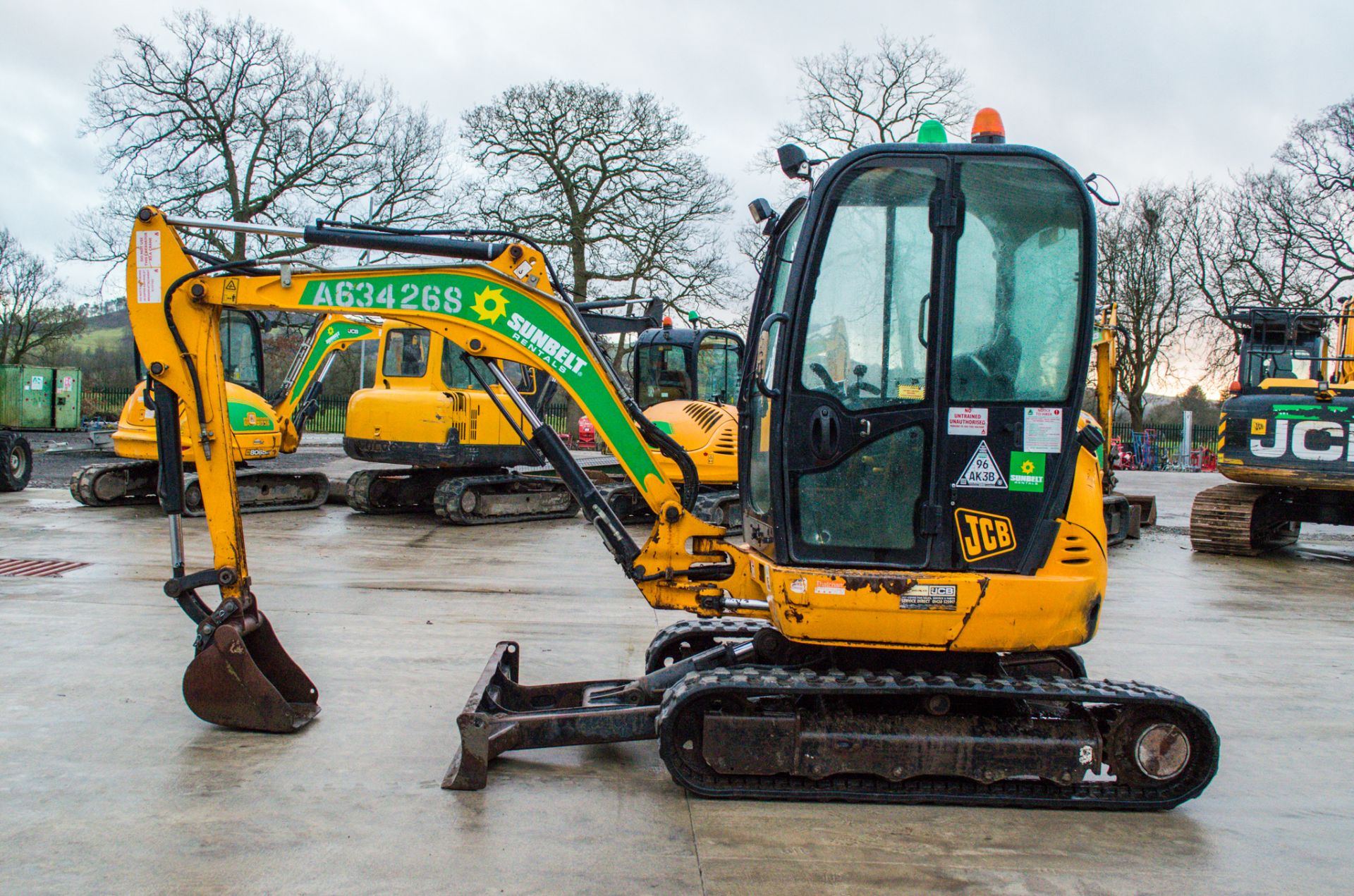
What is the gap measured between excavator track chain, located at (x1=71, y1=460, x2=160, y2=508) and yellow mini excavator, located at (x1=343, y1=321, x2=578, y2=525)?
282 centimetres

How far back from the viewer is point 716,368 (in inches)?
564

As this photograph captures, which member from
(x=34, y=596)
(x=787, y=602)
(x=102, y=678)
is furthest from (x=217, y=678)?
(x=34, y=596)

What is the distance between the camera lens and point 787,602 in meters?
3.99

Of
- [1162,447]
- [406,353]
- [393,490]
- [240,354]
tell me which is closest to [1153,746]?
[406,353]

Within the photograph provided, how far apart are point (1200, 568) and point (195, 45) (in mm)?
27217

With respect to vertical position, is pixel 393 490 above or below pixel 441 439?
below

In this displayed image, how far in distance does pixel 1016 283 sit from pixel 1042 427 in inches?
23.5

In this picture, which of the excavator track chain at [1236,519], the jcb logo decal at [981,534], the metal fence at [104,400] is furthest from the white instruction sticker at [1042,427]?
the metal fence at [104,400]

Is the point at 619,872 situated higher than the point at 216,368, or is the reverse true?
the point at 216,368

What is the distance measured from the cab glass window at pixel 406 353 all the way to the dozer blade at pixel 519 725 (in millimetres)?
8988

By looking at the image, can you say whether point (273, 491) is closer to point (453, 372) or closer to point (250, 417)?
point (250, 417)

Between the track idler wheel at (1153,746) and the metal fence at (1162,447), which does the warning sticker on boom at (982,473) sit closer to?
the track idler wheel at (1153,746)

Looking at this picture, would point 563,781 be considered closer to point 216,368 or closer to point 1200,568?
point 216,368

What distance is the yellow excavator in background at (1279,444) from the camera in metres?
10.8
